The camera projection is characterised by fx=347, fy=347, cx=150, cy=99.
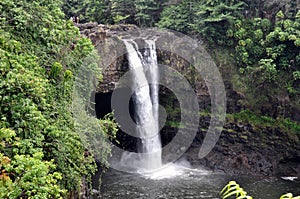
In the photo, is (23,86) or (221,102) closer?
(23,86)

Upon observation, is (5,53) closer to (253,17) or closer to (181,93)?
(181,93)

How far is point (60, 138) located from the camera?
7.79 m

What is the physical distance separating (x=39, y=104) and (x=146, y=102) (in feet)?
34.8

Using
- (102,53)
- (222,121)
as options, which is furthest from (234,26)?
(102,53)

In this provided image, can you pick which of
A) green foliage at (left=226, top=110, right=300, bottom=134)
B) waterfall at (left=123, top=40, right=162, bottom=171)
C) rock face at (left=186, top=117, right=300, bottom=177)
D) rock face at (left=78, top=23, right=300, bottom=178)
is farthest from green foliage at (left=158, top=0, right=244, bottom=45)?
rock face at (left=186, top=117, right=300, bottom=177)

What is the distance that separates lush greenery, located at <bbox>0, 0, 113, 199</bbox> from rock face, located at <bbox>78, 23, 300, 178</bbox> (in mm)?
4795

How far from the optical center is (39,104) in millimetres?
7680

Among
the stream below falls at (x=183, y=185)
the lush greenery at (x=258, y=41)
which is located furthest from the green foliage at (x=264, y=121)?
the stream below falls at (x=183, y=185)

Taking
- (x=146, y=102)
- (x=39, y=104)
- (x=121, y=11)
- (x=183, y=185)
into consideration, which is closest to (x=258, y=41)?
(x=146, y=102)

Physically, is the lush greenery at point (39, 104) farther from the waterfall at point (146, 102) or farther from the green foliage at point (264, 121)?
the green foliage at point (264, 121)

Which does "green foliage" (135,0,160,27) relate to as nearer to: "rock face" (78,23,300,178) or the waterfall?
the waterfall

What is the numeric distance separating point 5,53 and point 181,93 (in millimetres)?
11935

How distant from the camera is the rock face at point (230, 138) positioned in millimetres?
16219

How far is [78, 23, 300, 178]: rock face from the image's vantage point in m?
16.2
